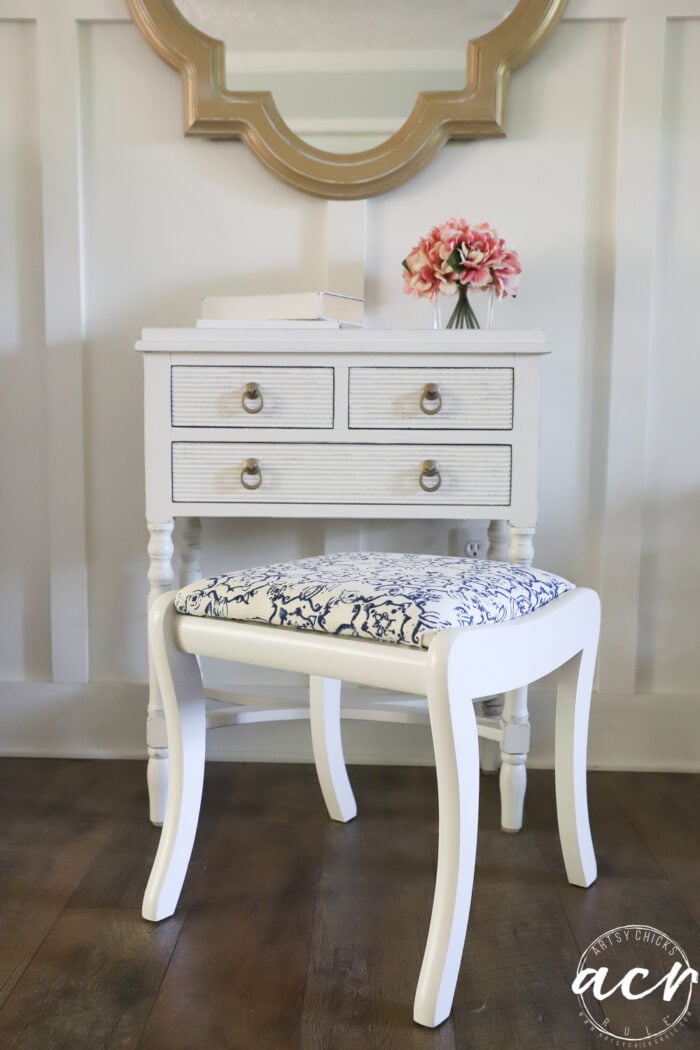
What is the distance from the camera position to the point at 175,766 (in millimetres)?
1354

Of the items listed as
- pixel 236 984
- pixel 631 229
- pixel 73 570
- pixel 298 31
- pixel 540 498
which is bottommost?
pixel 236 984

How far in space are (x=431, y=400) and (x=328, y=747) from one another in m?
0.62

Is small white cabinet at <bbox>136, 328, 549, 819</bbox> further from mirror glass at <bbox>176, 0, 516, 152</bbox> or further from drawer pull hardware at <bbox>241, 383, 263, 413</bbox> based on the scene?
mirror glass at <bbox>176, 0, 516, 152</bbox>

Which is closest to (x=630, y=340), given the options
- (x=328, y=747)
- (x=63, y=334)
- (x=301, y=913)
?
(x=328, y=747)

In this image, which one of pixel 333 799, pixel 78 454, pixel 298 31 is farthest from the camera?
pixel 78 454

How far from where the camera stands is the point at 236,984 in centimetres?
121

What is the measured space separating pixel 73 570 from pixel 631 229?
1.30m

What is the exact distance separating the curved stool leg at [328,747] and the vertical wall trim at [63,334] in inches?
23.9

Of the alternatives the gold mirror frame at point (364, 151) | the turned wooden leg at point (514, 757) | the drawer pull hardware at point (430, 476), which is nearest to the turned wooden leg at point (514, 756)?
the turned wooden leg at point (514, 757)

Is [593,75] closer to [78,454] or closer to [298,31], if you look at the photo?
[298,31]

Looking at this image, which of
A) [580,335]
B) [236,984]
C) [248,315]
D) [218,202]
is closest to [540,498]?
[580,335]

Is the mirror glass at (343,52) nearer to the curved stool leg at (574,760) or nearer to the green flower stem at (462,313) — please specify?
the green flower stem at (462,313)

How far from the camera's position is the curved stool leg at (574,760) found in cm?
142

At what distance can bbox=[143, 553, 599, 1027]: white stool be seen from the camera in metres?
1.12
